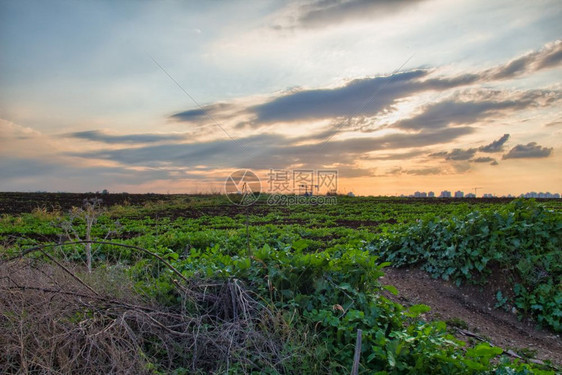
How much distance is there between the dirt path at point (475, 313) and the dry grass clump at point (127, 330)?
272 centimetres

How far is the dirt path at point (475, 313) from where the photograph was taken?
484 centimetres

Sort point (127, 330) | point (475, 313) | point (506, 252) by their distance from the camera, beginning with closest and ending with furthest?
point (127, 330), point (475, 313), point (506, 252)

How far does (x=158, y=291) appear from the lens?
3854mm

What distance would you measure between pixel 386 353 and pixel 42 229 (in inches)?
470

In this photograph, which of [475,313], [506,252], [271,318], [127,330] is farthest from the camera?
[506,252]

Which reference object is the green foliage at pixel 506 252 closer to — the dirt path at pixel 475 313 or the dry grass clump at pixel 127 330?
the dirt path at pixel 475 313

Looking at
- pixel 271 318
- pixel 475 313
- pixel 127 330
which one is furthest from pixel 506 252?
pixel 127 330

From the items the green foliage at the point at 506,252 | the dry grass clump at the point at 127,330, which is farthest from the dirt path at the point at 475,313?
the dry grass clump at the point at 127,330

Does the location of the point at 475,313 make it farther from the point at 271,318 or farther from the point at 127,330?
the point at 127,330

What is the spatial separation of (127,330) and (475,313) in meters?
4.53

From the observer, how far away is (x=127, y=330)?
127 inches

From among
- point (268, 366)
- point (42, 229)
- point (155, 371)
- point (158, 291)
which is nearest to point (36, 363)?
point (155, 371)

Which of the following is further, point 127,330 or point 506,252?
point 506,252

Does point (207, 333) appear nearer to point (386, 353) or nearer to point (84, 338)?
point (84, 338)
